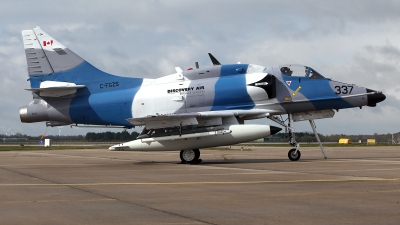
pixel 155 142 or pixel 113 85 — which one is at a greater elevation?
pixel 113 85

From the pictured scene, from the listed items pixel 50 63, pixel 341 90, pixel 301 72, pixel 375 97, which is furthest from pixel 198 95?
pixel 375 97

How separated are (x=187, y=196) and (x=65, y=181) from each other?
189 inches

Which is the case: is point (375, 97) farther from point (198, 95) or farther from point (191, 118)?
point (191, 118)

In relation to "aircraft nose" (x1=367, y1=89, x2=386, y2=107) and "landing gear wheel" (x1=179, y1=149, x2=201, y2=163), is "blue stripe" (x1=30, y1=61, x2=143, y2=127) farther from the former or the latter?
"aircraft nose" (x1=367, y1=89, x2=386, y2=107)

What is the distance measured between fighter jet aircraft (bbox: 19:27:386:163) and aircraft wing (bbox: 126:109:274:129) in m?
0.01

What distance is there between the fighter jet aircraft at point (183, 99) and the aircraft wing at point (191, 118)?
15 mm

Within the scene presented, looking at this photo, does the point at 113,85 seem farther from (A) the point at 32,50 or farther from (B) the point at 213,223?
(B) the point at 213,223

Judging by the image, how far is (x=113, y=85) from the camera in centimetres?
2275

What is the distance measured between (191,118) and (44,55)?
716 centimetres

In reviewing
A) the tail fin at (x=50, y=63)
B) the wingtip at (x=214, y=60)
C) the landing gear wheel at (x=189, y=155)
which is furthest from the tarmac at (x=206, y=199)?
the tail fin at (x=50, y=63)

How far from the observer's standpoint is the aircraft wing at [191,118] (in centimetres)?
2028

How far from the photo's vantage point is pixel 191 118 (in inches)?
806

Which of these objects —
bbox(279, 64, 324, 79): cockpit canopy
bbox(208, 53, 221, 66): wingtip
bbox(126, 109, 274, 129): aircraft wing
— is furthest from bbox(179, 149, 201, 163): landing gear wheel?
bbox(279, 64, 324, 79): cockpit canopy

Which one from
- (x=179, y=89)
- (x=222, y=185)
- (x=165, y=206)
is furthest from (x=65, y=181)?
(x=179, y=89)
